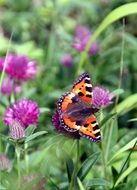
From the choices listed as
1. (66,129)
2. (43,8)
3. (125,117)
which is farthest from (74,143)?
(43,8)

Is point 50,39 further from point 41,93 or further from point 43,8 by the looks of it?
point 41,93

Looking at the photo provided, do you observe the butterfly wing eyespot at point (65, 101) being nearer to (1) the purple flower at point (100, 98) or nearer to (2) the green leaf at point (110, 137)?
(1) the purple flower at point (100, 98)

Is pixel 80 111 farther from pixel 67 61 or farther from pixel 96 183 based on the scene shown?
pixel 67 61

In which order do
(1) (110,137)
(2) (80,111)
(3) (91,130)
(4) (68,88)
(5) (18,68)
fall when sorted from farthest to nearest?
(4) (68,88)
(5) (18,68)
(1) (110,137)
(2) (80,111)
(3) (91,130)

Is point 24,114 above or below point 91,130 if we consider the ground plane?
above

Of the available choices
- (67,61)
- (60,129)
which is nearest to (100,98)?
(60,129)

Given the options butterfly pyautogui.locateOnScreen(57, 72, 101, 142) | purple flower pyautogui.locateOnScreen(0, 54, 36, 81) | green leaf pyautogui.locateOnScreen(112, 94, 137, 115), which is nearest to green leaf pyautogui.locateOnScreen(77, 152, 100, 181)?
butterfly pyautogui.locateOnScreen(57, 72, 101, 142)
